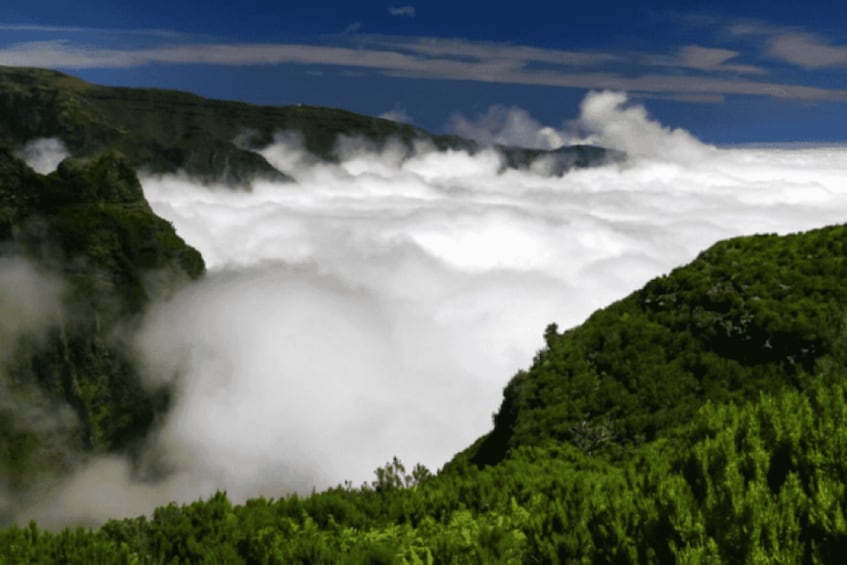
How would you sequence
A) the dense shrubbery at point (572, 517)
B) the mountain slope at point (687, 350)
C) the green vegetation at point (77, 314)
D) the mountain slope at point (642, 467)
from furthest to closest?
the green vegetation at point (77, 314)
the mountain slope at point (687, 350)
the mountain slope at point (642, 467)
the dense shrubbery at point (572, 517)

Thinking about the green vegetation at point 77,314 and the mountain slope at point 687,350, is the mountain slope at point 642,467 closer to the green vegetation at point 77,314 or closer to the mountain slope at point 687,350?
the mountain slope at point 687,350

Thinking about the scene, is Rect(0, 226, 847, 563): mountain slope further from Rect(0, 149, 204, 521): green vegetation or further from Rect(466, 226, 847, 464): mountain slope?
Rect(0, 149, 204, 521): green vegetation


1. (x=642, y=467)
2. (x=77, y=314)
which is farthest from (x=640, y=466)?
(x=77, y=314)

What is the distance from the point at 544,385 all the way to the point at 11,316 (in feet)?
457

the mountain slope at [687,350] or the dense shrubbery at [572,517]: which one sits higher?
Answer: the mountain slope at [687,350]

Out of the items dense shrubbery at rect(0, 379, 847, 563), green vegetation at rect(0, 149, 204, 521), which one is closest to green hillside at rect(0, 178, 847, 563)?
dense shrubbery at rect(0, 379, 847, 563)

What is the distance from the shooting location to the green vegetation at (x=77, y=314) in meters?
123

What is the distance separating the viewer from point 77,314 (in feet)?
452

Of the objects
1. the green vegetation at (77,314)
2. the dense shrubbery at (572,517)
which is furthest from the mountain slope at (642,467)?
the green vegetation at (77,314)

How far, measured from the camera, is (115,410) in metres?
140

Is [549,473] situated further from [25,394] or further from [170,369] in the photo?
[170,369]

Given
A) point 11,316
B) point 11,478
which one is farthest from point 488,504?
point 11,316

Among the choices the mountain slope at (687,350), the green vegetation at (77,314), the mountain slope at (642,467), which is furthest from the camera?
the green vegetation at (77,314)

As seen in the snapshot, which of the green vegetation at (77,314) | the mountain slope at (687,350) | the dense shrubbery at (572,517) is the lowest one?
the dense shrubbery at (572,517)
